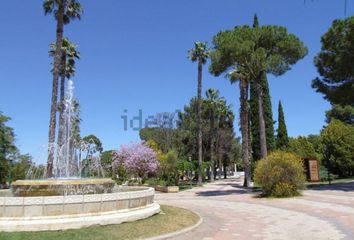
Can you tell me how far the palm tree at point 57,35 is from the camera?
24.3m

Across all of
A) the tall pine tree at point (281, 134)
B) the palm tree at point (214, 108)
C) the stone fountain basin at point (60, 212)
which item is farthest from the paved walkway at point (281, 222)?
the palm tree at point (214, 108)

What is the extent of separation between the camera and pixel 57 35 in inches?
1028

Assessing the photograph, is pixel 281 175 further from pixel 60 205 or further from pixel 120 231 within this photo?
pixel 60 205

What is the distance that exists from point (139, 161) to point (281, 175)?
21216 mm

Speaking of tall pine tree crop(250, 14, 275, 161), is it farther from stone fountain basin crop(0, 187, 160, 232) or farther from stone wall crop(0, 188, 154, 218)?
stone fountain basin crop(0, 187, 160, 232)

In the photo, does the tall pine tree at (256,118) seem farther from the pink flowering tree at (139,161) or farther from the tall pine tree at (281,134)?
the pink flowering tree at (139,161)

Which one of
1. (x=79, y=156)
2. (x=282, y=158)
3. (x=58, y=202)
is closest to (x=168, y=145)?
(x=79, y=156)

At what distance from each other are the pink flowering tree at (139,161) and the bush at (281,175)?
1995 centimetres

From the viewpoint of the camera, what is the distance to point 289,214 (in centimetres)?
1456

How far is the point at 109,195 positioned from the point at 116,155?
1281 inches

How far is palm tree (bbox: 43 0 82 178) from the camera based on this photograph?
79.7ft

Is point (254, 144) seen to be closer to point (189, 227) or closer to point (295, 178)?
point (295, 178)

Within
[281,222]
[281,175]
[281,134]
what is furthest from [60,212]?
[281,134]

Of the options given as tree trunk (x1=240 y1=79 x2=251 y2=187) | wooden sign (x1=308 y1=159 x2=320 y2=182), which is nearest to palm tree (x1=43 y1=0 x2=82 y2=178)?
tree trunk (x1=240 y1=79 x2=251 y2=187)
